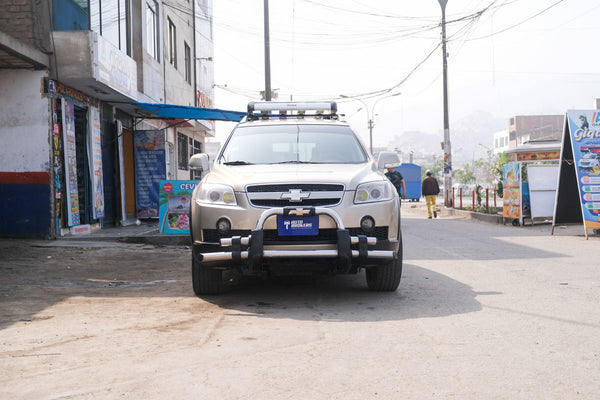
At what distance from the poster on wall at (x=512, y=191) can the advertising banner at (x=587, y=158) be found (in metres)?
3.47

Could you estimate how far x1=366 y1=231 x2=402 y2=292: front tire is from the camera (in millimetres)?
5871

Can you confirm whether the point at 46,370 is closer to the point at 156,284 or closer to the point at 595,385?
the point at 595,385

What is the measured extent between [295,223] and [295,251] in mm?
254

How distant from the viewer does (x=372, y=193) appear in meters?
5.59

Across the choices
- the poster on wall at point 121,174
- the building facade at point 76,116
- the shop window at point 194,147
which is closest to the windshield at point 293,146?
the building facade at point 76,116

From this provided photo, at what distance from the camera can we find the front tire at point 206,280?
19.4ft

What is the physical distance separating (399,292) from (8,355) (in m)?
3.72

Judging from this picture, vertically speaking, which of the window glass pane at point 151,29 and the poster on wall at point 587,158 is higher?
the window glass pane at point 151,29

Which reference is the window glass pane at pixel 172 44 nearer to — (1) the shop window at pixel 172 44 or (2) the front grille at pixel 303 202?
(1) the shop window at pixel 172 44

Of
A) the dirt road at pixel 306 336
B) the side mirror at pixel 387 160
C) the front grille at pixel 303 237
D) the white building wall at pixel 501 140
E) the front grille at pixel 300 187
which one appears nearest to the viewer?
the dirt road at pixel 306 336

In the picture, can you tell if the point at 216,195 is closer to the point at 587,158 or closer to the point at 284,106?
the point at 284,106

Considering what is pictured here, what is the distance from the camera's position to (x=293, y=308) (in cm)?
541

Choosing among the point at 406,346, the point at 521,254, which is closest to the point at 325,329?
the point at 406,346

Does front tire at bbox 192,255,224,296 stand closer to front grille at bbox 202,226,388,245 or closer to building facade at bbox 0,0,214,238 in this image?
front grille at bbox 202,226,388,245
